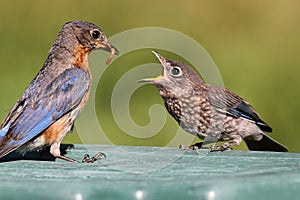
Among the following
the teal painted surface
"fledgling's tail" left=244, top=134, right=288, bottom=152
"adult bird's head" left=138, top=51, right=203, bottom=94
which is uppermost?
"adult bird's head" left=138, top=51, right=203, bottom=94

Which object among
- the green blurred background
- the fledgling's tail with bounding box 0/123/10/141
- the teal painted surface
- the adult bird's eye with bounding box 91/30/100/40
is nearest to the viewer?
the teal painted surface

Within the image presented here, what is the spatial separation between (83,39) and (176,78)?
1162mm

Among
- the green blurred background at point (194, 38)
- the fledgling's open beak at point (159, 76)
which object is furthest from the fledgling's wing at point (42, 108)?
the green blurred background at point (194, 38)

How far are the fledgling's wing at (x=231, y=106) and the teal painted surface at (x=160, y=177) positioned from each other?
6.25ft

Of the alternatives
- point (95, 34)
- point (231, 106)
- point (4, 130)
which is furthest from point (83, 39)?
point (231, 106)

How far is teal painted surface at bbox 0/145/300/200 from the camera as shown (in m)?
4.12

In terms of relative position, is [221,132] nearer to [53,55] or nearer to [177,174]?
[53,55]

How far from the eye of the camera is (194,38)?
920 centimetres

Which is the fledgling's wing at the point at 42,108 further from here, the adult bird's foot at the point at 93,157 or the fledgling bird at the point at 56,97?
the adult bird's foot at the point at 93,157

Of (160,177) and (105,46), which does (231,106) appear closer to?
(105,46)

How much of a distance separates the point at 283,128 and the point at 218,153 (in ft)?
8.73

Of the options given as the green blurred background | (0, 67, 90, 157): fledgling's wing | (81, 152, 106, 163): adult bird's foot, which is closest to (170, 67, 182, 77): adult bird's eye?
the green blurred background

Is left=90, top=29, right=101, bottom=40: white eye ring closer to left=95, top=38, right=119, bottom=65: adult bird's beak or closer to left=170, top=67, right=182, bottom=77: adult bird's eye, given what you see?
left=95, top=38, right=119, bottom=65: adult bird's beak

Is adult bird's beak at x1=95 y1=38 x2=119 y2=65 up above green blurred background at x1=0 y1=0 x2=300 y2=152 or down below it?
below
